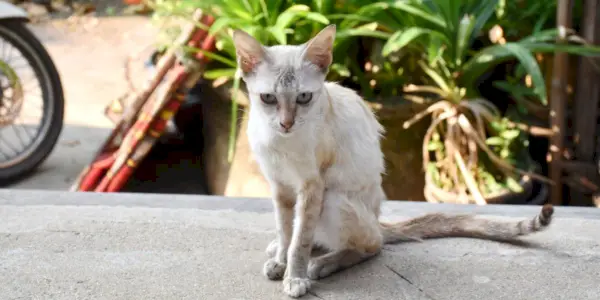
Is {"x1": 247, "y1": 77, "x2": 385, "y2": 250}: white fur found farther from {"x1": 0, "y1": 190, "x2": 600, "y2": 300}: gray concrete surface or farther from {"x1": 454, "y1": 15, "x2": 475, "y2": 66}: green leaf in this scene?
{"x1": 454, "y1": 15, "x2": 475, "y2": 66}: green leaf

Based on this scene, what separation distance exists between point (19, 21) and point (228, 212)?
7.28 ft

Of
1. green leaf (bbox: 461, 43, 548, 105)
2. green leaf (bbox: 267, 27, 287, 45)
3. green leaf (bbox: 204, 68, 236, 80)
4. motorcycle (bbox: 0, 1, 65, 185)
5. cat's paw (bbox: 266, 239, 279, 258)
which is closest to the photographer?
cat's paw (bbox: 266, 239, 279, 258)

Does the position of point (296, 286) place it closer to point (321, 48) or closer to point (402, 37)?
point (321, 48)

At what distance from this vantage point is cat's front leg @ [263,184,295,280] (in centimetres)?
200

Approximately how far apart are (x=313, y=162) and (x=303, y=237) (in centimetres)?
22

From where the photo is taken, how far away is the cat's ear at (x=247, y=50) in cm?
175

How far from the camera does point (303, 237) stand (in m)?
1.93

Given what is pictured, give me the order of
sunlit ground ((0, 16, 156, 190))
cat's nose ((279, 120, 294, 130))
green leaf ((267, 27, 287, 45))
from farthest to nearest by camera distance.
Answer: sunlit ground ((0, 16, 156, 190)) → green leaf ((267, 27, 287, 45)) → cat's nose ((279, 120, 294, 130))

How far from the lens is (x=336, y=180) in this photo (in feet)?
6.42

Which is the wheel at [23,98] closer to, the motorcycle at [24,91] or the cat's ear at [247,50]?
the motorcycle at [24,91]

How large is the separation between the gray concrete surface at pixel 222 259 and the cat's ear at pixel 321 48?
62cm

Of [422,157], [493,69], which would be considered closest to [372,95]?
[422,157]

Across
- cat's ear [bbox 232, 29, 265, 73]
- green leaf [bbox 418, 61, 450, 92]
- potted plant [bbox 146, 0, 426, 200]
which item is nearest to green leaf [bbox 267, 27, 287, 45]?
potted plant [bbox 146, 0, 426, 200]

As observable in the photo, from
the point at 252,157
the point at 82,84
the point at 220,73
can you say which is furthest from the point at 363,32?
the point at 82,84
